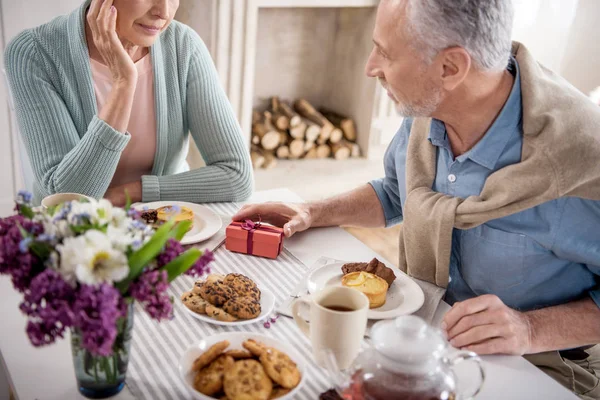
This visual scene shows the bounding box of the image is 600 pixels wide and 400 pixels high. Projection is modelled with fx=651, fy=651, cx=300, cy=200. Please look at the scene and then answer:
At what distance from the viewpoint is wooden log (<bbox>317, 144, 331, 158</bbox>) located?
367 cm

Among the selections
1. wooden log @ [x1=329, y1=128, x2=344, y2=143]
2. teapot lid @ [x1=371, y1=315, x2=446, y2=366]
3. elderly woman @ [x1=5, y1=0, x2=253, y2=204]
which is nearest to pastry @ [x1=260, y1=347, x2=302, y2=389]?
teapot lid @ [x1=371, y1=315, x2=446, y2=366]

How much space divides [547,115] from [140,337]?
91 cm

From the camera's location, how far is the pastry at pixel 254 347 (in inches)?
39.6

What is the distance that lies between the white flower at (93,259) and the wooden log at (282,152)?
276 centimetres

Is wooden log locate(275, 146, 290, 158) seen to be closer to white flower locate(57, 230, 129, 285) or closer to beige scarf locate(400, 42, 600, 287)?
beige scarf locate(400, 42, 600, 287)

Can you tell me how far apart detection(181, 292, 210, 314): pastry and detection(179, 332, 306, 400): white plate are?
0.13m

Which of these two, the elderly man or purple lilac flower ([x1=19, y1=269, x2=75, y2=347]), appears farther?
the elderly man

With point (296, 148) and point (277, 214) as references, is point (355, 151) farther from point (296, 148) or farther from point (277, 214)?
point (277, 214)

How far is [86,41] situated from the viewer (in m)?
1.79

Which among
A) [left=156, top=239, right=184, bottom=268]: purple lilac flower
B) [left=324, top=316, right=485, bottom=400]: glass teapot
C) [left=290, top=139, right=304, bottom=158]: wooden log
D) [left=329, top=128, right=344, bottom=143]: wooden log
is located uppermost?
[left=156, top=239, right=184, bottom=268]: purple lilac flower

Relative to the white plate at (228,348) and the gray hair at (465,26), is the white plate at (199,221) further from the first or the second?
the gray hair at (465,26)

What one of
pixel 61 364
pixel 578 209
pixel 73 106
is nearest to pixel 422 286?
pixel 578 209

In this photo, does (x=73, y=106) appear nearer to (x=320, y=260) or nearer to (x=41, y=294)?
(x=320, y=260)

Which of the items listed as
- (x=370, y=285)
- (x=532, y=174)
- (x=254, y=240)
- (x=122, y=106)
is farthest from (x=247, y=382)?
(x=122, y=106)
